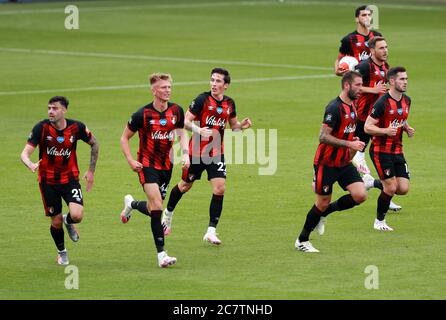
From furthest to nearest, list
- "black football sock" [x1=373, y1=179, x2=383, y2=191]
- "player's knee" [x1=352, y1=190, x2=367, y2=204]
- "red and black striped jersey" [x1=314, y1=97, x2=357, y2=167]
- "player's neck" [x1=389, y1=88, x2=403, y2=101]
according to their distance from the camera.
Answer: "black football sock" [x1=373, y1=179, x2=383, y2=191]
"player's neck" [x1=389, y1=88, x2=403, y2=101]
"player's knee" [x1=352, y1=190, x2=367, y2=204]
"red and black striped jersey" [x1=314, y1=97, x2=357, y2=167]

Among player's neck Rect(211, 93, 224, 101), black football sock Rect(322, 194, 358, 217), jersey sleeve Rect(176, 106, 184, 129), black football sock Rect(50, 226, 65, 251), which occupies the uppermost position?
player's neck Rect(211, 93, 224, 101)

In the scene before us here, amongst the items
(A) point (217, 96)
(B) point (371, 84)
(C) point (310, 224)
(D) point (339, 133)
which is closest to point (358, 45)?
(B) point (371, 84)

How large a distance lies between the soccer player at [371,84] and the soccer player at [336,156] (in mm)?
2494

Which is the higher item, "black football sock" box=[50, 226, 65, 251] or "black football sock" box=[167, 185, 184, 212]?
A: "black football sock" box=[167, 185, 184, 212]

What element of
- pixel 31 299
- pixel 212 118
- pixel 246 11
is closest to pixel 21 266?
pixel 31 299

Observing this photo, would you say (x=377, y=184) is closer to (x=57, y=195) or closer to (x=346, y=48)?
(x=346, y=48)

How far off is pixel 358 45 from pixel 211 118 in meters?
5.63

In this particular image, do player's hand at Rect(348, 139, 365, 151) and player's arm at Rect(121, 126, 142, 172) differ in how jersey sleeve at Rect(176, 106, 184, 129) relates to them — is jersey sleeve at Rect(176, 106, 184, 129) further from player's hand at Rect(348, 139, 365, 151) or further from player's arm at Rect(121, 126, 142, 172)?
player's hand at Rect(348, 139, 365, 151)

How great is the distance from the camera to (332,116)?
16.0m

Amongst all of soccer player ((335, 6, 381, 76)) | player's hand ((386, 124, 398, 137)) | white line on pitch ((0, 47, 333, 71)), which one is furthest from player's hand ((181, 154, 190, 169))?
white line on pitch ((0, 47, 333, 71))

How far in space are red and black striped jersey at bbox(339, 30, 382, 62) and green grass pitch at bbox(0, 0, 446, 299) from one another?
227cm

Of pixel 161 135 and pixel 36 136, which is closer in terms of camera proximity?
pixel 36 136

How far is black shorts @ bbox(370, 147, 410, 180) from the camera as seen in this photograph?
57.4ft

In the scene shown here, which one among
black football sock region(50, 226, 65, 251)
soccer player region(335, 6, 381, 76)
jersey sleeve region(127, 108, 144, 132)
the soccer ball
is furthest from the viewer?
soccer player region(335, 6, 381, 76)
